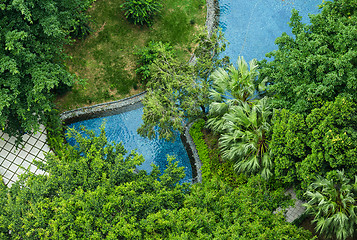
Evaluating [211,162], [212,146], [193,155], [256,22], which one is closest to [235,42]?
[256,22]

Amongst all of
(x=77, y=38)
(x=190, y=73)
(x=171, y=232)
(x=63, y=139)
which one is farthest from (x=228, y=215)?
(x=77, y=38)

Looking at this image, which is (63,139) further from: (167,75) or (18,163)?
(167,75)

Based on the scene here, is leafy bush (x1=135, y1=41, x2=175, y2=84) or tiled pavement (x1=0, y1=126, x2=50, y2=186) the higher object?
leafy bush (x1=135, y1=41, x2=175, y2=84)

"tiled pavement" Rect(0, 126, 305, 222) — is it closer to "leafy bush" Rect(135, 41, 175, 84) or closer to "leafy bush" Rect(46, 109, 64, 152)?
"leafy bush" Rect(46, 109, 64, 152)

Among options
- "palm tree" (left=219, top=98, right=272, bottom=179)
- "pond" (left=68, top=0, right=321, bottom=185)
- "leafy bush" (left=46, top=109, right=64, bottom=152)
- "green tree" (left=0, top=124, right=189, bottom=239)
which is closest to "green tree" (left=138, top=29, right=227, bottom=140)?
"pond" (left=68, top=0, right=321, bottom=185)

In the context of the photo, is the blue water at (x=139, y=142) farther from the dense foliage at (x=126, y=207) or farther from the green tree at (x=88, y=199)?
the dense foliage at (x=126, y=207)

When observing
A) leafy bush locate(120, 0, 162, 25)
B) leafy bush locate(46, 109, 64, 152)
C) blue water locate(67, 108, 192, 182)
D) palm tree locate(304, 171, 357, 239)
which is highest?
leafy bush locate(120, 0, 162, 25)
